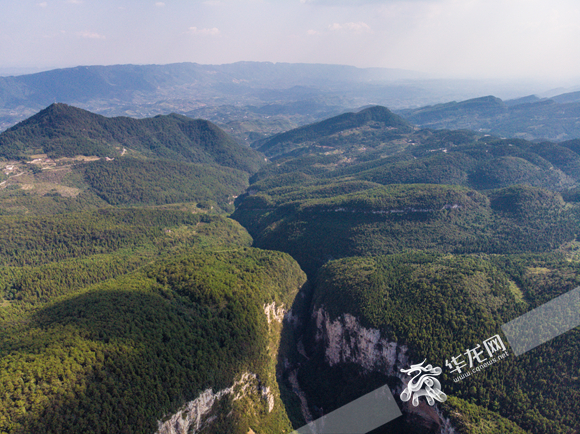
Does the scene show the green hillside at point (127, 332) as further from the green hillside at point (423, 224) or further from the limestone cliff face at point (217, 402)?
the green hillside at point (423, 224)

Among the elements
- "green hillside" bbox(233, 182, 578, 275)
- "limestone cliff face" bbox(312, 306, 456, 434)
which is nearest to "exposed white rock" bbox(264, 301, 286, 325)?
"limestone cliff face" bbox(312, 306, 456, 434)

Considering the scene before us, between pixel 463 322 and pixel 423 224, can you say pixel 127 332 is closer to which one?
pixel 463 322

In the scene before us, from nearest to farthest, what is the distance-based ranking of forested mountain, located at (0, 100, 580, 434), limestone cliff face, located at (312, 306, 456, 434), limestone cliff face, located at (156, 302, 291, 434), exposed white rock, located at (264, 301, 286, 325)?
1. forested mountain, located at (0, 100, 580, 434)
2. limestone cliff face, located at (156, 302, 291, 434)
3. limestone cliff face, located at (312, 306, 456, 434)
4. exposed white rock, located at (264, 301, 286, 325)

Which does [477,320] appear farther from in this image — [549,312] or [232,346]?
[232,346]

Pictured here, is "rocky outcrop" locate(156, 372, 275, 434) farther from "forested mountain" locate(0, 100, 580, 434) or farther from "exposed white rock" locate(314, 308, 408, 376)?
"exposed white rock" locate(314, 308, 408, 376)

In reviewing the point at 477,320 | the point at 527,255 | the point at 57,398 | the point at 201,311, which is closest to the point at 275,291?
the point at 201,311

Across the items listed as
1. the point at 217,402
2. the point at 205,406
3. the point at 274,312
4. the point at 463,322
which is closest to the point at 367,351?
the point at 463,322
